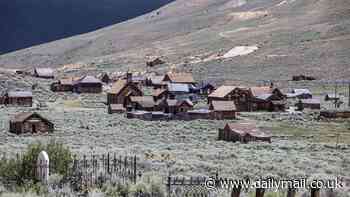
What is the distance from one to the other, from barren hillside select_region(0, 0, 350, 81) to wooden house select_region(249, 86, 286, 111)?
2990cm

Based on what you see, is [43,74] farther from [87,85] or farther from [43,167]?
[43,167]

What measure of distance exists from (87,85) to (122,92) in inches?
507

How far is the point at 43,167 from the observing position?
15.8 meters

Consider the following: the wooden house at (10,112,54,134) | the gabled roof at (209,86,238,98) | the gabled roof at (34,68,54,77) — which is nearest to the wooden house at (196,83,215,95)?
the gabled roof at (209,86,238,98)

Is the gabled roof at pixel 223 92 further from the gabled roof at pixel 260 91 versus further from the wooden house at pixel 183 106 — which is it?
the wooden house at pixel 183 106

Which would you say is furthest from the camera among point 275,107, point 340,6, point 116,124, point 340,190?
point 340,6

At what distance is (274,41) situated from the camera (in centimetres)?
12725

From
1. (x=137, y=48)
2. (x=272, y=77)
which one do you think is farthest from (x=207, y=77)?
(x=137, y=48)

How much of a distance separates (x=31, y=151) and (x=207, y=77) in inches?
3269

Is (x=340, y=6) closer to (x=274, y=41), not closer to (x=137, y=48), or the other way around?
(x=274, y=41)

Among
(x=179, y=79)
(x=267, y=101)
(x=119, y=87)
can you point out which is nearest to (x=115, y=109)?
(x=119, y=87)

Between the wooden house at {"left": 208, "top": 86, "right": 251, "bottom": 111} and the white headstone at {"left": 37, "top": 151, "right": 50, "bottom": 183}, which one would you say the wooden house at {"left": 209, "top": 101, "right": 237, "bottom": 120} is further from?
the white headstone at {"left": 37, "top": 151, "right": 50, "bottom": 183}

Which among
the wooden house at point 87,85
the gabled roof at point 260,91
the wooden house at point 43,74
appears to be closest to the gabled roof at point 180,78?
the wooden house at point 87,85

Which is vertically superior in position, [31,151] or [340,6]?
[340,6]
